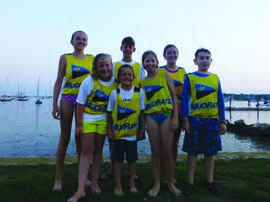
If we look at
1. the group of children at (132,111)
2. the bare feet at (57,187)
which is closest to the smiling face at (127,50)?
the group of children at (132,111)

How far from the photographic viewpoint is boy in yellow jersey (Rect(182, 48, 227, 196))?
5004 millimetres

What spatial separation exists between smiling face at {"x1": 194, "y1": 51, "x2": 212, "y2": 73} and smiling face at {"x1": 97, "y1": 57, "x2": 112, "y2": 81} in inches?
61.6

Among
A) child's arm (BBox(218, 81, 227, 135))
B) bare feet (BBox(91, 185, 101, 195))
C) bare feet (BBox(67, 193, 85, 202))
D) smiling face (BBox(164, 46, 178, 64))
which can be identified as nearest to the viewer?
bare feet (BBox(67, 193, 85, 202))

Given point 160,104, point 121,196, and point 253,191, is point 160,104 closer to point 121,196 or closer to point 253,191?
point 121,196

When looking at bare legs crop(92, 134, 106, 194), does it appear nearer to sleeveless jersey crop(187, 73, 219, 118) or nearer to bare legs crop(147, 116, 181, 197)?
bare legs crop(147, 116, 181, 197)

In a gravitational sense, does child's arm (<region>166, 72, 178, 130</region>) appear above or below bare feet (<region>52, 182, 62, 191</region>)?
above

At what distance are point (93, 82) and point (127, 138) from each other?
1.01 m

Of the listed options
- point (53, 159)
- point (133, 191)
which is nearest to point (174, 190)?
point (133, 191)

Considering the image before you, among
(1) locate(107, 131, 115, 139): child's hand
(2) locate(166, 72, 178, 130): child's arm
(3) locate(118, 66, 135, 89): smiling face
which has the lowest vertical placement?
(1) locate(107, 131, 115, 139): child's hand

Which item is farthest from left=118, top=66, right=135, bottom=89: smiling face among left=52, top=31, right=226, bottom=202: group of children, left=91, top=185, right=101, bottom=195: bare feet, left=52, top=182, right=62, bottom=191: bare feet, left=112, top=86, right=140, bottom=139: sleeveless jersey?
left=52, top=182, right=62, bottom=191: bare feet

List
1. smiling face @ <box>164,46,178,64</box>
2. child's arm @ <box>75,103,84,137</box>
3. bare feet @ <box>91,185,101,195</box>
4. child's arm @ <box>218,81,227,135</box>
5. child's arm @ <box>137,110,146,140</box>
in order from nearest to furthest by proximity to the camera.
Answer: child's arm @ <box>75,103,84,137</box> → bare feet @ <box>91,185,101,195</box> → child's arm @ <box>137,110,146,140</box> → child's arm @ <box>218,81,227,135</box> → smiling face @ <box>164,46,178,64</box>

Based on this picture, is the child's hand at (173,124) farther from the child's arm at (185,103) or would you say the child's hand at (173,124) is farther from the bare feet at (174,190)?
the bare feet at (174,190)

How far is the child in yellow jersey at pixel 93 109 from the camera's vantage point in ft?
14.9

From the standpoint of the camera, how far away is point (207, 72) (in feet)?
17.2
